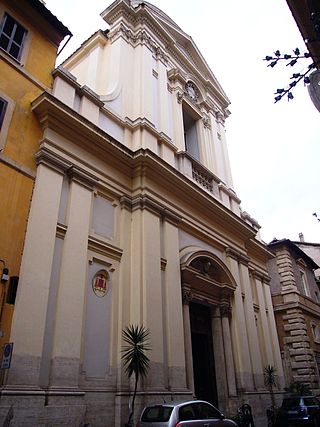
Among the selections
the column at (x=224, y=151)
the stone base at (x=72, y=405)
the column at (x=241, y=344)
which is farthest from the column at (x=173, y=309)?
the column at (x=224, y=151)

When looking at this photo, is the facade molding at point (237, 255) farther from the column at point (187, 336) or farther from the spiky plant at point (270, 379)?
the spiky plant at point (270, 379)

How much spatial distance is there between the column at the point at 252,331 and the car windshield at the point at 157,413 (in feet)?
24.5

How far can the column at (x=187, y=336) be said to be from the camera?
37.7 ft

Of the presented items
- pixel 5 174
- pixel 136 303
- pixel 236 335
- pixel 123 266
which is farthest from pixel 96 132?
pixel 236 335

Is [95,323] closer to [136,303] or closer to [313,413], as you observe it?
[136,303]

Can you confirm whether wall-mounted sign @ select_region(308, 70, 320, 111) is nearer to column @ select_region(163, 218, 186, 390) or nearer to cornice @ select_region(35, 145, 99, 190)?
cornice @ select_region(35, 145, 99, 190)

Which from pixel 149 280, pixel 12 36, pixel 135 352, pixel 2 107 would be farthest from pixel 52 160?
pixel 135 352

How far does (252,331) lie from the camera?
49.5ft

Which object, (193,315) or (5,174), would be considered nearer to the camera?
(5,174)

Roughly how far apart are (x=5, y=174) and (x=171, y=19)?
14276mm

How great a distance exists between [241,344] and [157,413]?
690 cm

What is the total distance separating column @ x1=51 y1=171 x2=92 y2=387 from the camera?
27.1 feet

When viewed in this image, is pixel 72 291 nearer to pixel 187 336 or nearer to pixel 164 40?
pixel 187 336

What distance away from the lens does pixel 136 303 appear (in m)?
10.6
